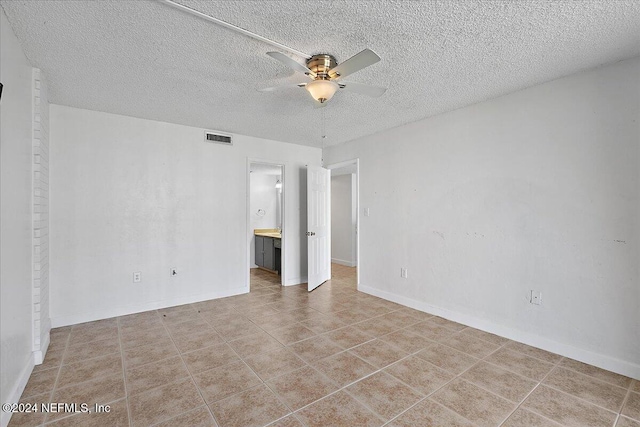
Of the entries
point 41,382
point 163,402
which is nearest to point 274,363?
point 163,402

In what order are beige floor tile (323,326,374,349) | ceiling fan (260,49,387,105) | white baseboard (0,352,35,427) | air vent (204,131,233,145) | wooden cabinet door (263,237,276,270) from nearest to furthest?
1. white baseboard (0,352,35,427)
2. ceiling fan (260,49,387,105)
3. beige floor tile (323,326,374,349)
4. air vent (204,131,233,145)
5. wooden cabinet door (263,237,276,270)

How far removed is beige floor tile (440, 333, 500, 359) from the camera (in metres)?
2.68

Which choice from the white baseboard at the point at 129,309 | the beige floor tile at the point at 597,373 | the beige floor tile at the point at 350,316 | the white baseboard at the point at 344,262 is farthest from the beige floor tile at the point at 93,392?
the white baseboard at the point at 344,262

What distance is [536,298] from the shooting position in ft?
9.16

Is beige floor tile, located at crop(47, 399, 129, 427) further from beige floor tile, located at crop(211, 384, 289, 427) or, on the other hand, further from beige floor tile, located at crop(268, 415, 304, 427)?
beige floor tile, located at crop(268, 415, 304, 427)

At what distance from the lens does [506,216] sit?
301 centimetres

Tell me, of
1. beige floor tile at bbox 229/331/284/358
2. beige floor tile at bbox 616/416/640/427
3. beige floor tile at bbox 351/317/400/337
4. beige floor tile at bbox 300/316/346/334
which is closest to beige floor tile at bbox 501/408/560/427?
beige floor tile at bbox 616/416/640/427

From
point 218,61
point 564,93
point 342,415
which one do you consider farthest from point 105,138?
point 564,93

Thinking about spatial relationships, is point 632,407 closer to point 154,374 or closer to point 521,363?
point 521,363

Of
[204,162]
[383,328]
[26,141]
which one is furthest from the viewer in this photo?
[204,162]

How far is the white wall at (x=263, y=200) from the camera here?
7.07m

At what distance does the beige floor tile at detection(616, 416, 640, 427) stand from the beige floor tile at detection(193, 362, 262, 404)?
2309 mm

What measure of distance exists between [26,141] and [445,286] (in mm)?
4240

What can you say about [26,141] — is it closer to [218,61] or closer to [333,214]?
[218,61]
